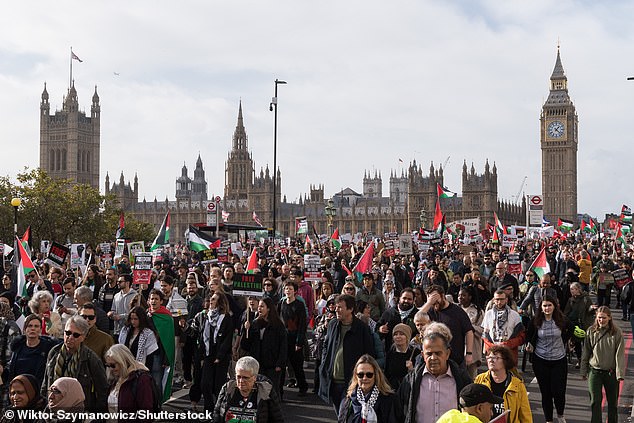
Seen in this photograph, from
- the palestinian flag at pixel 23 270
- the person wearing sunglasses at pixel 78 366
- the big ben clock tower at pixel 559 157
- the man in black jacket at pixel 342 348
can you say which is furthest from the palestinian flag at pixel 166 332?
the big ben clock tower at pixel 559 157

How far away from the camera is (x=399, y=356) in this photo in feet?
24.2

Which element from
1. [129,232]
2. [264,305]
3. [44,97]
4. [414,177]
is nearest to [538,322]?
[264,305]

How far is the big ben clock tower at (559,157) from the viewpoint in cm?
11856

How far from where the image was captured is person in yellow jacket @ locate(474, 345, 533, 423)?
19.2 ft

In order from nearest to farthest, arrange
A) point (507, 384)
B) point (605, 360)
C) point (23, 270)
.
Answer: point (507, 384)
point (605, 360)
point (23, 270)

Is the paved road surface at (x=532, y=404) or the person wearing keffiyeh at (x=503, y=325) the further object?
the paved road surface at (x=532, y=404)

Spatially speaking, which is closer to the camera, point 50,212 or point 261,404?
point 261,404

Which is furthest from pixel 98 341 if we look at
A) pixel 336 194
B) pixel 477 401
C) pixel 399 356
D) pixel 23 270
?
pixel 336 194

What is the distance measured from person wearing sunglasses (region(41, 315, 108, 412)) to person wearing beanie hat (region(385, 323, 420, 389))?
2.49 m

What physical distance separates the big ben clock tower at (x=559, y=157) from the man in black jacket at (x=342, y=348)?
115m

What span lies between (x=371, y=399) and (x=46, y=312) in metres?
4.40

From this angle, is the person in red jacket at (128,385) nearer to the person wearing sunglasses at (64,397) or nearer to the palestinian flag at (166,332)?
the person wearing sunglasses at (64,397)

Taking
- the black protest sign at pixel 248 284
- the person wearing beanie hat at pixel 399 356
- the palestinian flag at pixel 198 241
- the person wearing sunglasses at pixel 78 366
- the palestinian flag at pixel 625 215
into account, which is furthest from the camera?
the palestinian flag at pixel 625 215

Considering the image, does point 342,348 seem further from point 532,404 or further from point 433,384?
point 532,404
